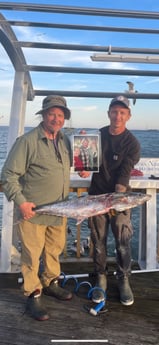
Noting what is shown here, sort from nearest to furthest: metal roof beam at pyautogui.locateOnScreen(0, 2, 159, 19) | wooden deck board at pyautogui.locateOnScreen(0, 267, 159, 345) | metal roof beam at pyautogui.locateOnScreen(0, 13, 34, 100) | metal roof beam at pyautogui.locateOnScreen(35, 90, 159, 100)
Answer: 1. metal roof beam at pyautogui.locateOnScreen(0, 2, 159, 19)
2. wooden deck board at pyautogui.locateOnScreen(0, 267, 159, 345)
3. metal roof beam at pyautogui.locateOnScreen(0, 13, 34, 100)
4. metal roof beam at pyautogui.locateOnScreen(35, 90, 159, 100)

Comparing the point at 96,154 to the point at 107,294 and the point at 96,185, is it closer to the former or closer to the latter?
the point at 96,185

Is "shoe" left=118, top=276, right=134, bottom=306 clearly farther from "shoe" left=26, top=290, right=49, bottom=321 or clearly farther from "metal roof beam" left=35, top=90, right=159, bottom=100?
"metal roof beam" left=35, top=90, right=159, bottom=100

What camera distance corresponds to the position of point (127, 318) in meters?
2.97

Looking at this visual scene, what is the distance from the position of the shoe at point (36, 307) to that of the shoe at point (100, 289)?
1.75ft

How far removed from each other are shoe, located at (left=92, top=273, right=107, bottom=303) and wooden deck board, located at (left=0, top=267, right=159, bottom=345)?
0.08 meters

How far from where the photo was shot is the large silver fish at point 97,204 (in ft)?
9.96

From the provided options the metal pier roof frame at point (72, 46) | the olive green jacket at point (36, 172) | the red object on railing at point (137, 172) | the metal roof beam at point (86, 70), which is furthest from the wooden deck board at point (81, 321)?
the metal roof beam at point (86, 70)

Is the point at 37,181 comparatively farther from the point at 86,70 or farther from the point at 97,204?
the point at 86,70

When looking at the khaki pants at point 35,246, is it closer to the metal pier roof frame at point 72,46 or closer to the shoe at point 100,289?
the shoe at point 100,289

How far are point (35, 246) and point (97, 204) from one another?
26.8 inches

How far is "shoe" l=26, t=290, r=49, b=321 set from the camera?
9.52ft

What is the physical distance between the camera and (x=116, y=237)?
10.7ft

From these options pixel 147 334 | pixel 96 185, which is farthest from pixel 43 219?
pixel 147 334

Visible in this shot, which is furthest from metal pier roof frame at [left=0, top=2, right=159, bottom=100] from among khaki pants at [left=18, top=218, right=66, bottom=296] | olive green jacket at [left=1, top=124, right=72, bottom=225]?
khaki pants at [left=18, top=218, right=66, bottom=296]
